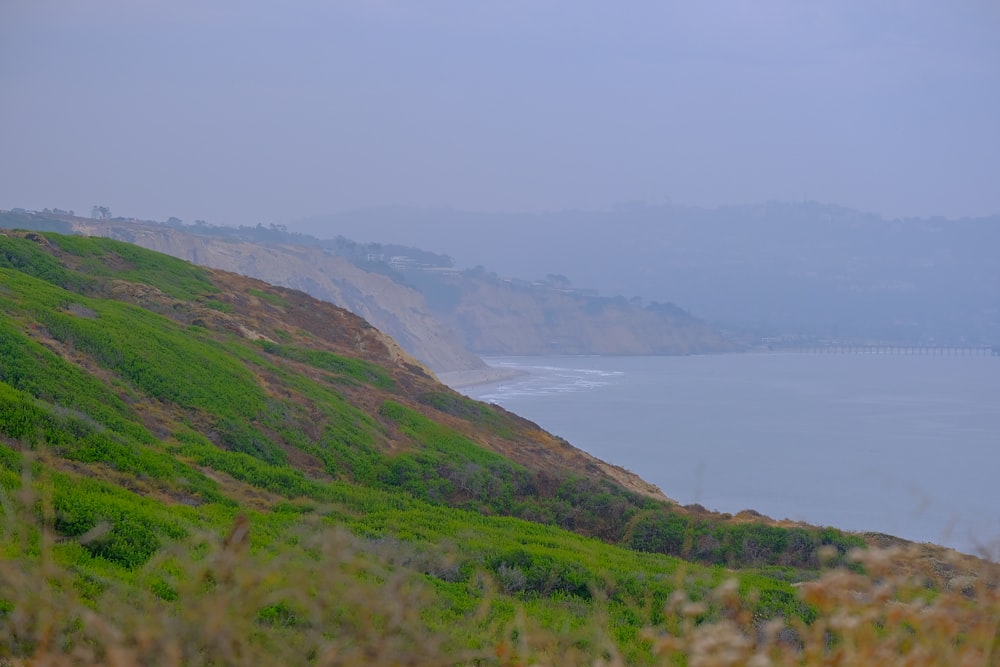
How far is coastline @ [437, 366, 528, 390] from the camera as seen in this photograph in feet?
283

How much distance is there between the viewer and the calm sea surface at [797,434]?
41938mm

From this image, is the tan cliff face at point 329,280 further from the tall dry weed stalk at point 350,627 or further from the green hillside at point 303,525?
the tall dry weed stalk at point 350,627

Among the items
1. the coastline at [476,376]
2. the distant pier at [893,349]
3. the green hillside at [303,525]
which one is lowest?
the coastline at [476,376]

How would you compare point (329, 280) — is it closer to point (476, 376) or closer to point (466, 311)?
point (476, 376)

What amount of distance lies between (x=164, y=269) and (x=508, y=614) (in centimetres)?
2528

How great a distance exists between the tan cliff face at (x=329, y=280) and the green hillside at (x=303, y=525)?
73.7 m

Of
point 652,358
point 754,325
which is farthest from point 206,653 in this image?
point 754,325

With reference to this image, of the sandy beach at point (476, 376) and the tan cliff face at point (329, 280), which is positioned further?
the tan cliff face at point (329, 280)

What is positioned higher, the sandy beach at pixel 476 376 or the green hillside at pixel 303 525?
the green hillside at pixel 303 525

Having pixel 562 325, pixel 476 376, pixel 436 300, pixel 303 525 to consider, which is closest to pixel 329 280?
pixel 476 376

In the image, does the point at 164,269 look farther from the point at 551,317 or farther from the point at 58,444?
the point at 551,317

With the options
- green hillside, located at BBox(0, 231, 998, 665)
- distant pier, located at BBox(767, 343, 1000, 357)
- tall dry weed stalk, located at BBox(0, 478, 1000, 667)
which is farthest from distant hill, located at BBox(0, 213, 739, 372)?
tall dry weed stalk, located at BBox(0, 478, 1000, 667)

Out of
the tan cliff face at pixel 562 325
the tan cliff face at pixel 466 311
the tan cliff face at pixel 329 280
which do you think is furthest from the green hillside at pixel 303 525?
the tan cliff face at pixel 562 325

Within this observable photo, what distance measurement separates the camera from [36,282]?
782 inches
